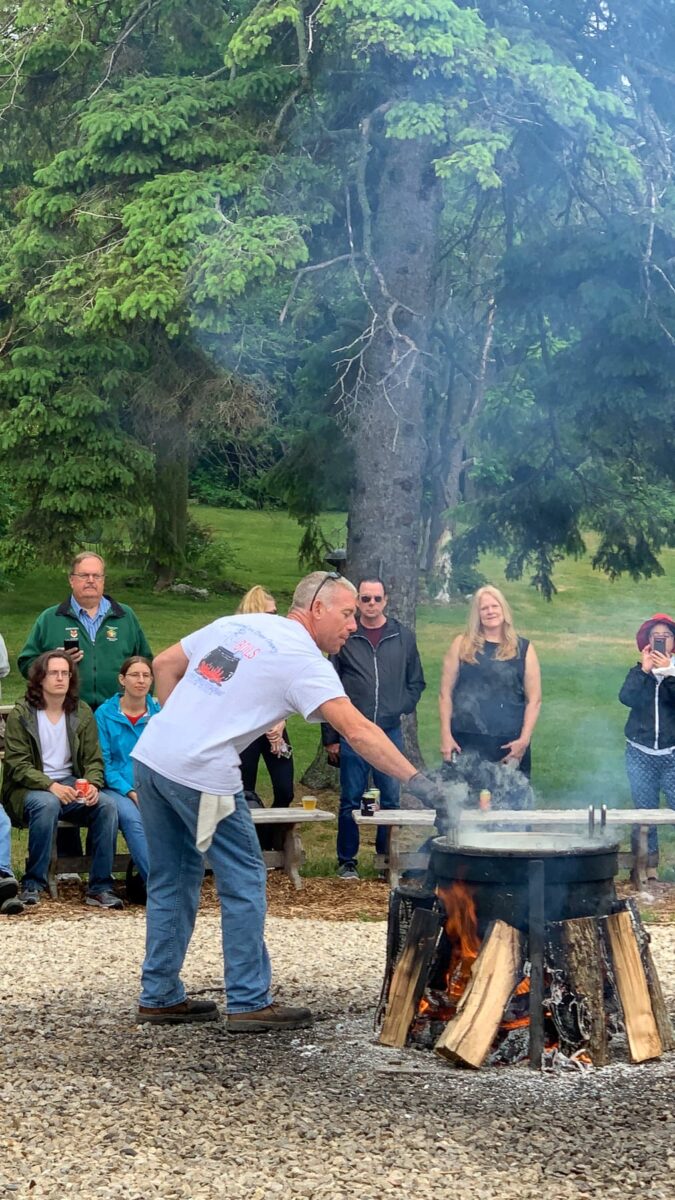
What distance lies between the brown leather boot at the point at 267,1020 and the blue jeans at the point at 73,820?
2799 mm

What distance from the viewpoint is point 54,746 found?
8484 mm

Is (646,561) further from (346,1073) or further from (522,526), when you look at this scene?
(346,1073)

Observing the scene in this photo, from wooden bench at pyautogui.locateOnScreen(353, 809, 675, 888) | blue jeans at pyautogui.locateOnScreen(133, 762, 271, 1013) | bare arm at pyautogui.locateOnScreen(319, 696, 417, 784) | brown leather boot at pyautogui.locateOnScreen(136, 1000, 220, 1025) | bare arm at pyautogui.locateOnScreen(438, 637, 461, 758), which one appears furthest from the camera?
bare arm at pyautogui.locateOnScreen(438, 637, 461, 758)

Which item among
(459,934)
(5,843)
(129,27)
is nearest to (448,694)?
(5,843)

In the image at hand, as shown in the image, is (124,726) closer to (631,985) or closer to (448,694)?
(448,694)

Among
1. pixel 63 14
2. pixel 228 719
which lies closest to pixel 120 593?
pixel 63 14

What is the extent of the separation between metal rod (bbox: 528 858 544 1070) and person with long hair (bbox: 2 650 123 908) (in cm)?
351

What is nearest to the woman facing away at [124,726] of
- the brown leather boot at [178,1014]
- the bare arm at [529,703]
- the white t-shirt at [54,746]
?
the white t-shirt at [54,746]

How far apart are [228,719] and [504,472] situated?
7550 mm

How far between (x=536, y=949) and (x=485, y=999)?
0.24 metres

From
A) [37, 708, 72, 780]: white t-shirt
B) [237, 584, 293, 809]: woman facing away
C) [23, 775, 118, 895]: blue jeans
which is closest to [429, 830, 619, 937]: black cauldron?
[23, 775, 118, 895]: blue jeans

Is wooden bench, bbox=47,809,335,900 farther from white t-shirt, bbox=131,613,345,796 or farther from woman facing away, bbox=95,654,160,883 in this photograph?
white t-shirt, bbox=131,613,345,796

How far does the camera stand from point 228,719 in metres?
5.25

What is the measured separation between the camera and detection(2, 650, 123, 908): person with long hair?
27.2 feet
